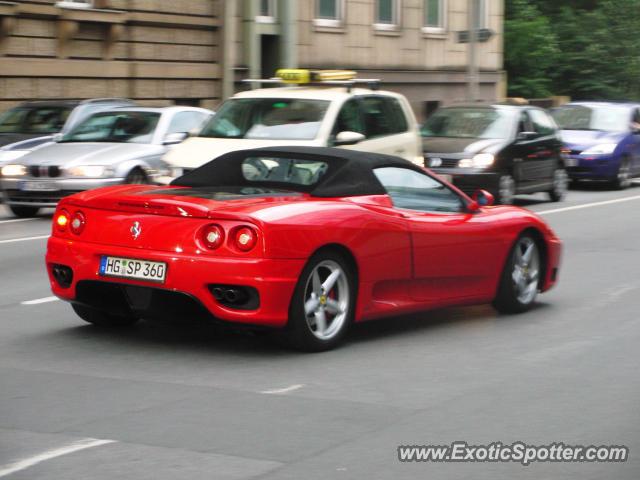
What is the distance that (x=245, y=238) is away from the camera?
305 inches

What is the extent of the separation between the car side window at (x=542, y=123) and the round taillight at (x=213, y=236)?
14.0 metres

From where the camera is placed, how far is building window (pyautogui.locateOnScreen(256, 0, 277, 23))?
34.0 m

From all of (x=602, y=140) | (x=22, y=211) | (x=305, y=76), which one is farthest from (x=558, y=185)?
(x=22, y=211)

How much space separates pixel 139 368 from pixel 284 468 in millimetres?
2238

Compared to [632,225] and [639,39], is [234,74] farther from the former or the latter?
[639,39]

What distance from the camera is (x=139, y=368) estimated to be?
24.8 feet

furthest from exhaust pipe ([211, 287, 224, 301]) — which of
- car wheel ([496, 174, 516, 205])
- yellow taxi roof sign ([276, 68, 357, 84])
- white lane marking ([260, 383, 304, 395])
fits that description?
car wheel ([496, 174, 516, 205])

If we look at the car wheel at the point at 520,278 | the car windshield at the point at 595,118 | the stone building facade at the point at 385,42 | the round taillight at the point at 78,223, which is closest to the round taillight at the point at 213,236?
the round taillight at the point at 78,223

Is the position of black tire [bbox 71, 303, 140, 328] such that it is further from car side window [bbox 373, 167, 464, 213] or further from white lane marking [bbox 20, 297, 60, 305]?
car side window [bbox 373, 167, 464, 213]

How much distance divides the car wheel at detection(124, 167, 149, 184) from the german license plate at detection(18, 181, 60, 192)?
881 mm

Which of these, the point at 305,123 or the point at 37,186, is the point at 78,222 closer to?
the point at 305,123

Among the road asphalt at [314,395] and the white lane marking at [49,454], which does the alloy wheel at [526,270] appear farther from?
the white lane marking at [49,454]

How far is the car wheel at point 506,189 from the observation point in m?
19.7

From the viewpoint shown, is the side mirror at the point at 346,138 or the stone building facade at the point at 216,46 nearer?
the side mirror at the point at 346,138
